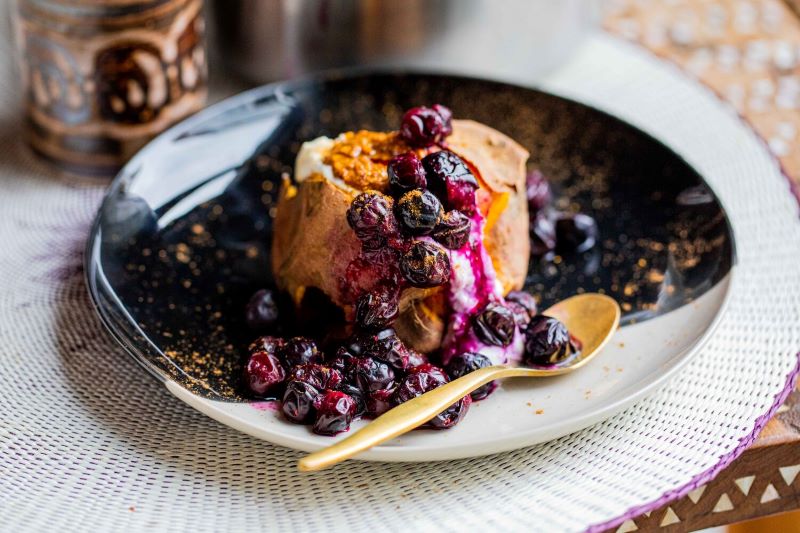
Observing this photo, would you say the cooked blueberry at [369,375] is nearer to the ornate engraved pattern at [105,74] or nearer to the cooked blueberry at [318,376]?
the cooked blueberry at [318,376]

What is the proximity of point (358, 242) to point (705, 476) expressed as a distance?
0.52m

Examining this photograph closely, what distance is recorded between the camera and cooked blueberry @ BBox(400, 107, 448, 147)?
1.36 m

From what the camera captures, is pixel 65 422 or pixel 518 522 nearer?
pixel 518 522

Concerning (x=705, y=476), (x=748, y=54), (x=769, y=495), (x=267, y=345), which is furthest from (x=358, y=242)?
(x=748, y=54)

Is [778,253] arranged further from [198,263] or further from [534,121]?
[198,263]

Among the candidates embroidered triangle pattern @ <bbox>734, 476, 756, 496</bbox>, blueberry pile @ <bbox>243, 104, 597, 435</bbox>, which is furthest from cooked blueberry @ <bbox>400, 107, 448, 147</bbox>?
embroidered triangle pattern @ <bbox>734, 476, 756, 496</bbox>

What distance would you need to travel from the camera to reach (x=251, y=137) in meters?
1.65

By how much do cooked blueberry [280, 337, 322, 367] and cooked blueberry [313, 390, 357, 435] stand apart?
0.11 m

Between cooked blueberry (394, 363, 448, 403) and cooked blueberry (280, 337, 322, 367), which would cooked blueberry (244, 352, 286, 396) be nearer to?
cooked blueberry (280, 337, 322, 367)

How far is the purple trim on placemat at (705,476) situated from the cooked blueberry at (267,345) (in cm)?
45

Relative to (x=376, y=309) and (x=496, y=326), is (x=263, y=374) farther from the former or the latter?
(x=496, y=326)

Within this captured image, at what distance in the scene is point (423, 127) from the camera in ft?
4.45

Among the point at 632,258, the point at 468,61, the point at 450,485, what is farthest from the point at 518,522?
the point at 468,61

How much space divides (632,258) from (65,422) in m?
0.85
